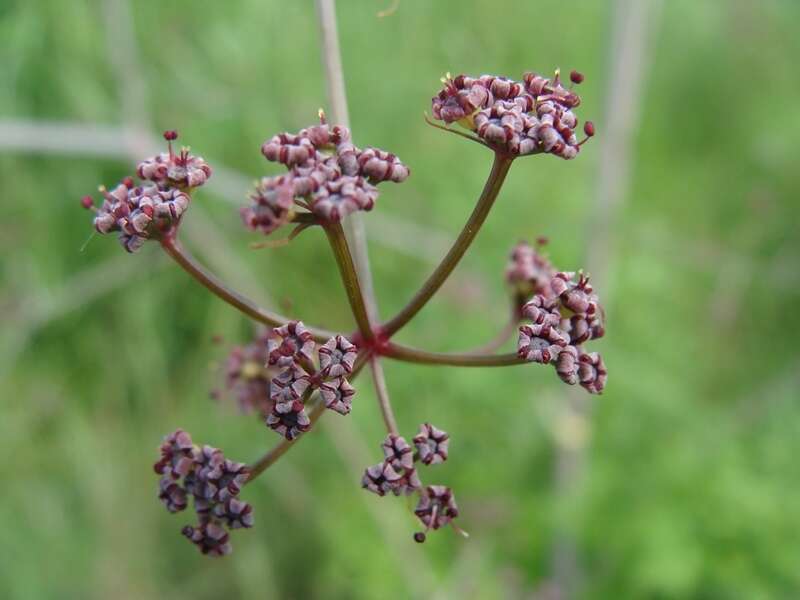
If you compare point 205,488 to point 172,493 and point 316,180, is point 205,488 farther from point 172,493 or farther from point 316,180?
point 316,180

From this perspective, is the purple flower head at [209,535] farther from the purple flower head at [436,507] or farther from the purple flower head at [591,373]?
the purple flower head at [591,373]

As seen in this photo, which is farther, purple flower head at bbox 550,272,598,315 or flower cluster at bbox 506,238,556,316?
flower cluster at bbox 506,238,556,316

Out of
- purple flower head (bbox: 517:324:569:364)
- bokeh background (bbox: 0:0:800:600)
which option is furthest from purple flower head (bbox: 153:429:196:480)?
bokeh background (bbox: 0:0:800:600)

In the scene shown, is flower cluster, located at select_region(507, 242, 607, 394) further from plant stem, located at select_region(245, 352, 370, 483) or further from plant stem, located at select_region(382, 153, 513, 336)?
plant stem, located at select_region(245, 352, 370, 483)

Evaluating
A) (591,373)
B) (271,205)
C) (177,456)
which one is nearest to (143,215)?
(271,205)

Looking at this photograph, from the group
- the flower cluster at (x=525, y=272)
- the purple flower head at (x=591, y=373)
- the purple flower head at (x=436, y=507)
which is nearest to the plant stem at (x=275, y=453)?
the purple flower head at (x=436, y=507)

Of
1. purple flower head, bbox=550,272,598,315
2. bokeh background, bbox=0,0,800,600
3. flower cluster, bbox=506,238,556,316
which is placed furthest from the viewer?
bokeh background, bbox=0,0,800,600
